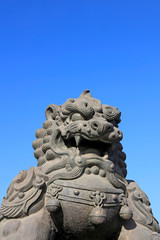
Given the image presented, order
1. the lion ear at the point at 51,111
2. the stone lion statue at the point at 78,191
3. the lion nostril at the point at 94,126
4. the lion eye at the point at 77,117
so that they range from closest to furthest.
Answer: the stone lion statue at the point at 78,191 < the lion nostril at the point at 94,126 < the lion eye at the point at 77,117 < the lion ear at the point at 51,111

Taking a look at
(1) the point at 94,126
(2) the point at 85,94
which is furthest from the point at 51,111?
(1) the point at 94,126

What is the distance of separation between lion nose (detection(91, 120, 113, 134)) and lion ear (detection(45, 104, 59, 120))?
3.24 feet

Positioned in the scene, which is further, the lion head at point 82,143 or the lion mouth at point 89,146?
the lion mouth at point 89,146

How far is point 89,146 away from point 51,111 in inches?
41.4

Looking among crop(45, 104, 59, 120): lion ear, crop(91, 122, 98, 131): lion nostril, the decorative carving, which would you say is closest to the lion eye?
crop(91, 122, 98, 131): lion nostril

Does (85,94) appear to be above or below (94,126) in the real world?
above

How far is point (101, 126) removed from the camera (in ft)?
18.4

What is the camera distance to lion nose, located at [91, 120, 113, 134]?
5.62m

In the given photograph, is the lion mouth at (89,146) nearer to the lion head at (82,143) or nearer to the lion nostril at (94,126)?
the lion head at (82,143)

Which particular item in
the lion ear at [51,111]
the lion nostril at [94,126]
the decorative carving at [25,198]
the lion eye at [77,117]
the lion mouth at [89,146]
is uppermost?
the lion ear at [51,111]

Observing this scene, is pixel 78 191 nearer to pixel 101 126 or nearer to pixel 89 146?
pixel 89 146

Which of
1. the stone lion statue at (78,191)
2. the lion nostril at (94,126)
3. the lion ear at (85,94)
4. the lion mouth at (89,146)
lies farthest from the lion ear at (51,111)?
the lion nostril at (94,126)

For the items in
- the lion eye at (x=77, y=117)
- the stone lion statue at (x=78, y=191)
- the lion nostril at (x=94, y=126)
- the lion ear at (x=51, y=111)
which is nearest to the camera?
the stone lion statue at (x=78, y=191)

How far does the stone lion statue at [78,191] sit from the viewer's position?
553cm
